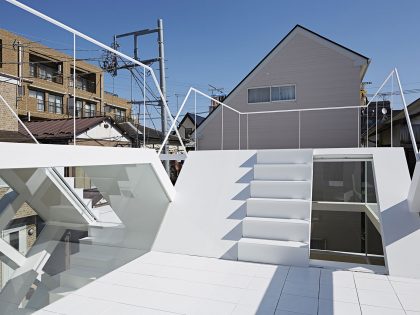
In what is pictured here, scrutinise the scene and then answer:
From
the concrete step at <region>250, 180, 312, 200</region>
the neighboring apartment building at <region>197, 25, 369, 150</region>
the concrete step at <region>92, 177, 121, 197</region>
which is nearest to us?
the concrete step at <region>250, 180, 312, 200</region>

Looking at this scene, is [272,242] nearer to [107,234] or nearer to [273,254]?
[273,254]

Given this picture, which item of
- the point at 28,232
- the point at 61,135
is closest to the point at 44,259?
the point at 28,232

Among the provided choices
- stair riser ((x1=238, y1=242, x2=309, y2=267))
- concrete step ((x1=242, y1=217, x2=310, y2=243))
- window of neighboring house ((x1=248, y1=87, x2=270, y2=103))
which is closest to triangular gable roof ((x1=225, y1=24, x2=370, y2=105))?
window of neighboring house ((x1=248, y1=87, x2=270, y2=103))

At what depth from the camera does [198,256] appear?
384 cm

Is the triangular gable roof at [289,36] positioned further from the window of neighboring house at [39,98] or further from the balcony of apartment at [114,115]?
the window of neighboring house at [39,98]

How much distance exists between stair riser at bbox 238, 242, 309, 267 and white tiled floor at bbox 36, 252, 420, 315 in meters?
0.09

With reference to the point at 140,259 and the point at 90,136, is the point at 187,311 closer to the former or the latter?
the point at 140,259

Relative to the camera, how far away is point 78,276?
3.61 meters

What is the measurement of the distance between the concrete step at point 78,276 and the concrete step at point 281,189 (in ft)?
7.19

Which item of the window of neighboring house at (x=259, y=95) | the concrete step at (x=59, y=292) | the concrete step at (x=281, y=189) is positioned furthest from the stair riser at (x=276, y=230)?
the window of neighboring house at (x=259, y=95)

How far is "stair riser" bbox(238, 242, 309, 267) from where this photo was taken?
11.2ft

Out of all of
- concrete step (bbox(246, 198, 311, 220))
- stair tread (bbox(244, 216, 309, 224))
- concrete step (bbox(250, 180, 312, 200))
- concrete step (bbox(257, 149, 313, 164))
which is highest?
concrete step (bbox(257, 149, 313, 164))

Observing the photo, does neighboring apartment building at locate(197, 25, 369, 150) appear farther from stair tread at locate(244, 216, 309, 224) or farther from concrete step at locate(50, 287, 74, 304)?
concrete step at locate(50, 287, 74, 304)

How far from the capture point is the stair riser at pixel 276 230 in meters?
3.60
